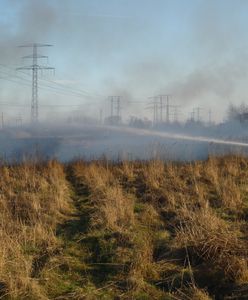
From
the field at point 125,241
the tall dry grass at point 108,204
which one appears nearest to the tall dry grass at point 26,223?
the field at point 125,241

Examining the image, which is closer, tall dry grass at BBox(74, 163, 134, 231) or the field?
the field

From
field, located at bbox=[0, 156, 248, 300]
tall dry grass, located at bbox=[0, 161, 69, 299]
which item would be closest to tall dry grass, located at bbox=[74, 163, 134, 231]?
field, located at bbox=[0, 156, 248, 300]

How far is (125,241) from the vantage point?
729 cm

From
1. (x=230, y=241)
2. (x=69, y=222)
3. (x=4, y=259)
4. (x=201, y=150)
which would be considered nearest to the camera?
(x=4, y=259)

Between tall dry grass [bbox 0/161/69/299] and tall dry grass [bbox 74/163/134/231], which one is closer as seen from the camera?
tall dry grass [bbox 0/161/69/299]

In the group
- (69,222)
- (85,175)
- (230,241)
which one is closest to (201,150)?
(85,175)

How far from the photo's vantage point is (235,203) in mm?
9523

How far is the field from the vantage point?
18.8ft

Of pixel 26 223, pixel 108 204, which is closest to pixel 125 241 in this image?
pixel 108 204

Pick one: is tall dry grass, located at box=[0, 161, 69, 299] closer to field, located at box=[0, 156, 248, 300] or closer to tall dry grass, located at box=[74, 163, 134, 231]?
field, located at box=[0, 156, 248, 300]

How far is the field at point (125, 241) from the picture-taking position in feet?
18.8

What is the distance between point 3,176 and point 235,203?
6565mm

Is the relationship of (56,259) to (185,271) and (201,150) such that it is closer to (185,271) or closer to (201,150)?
(185,271)

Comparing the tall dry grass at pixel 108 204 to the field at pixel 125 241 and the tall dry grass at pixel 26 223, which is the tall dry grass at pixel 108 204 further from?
the tall dry grass at pixel 26 223
